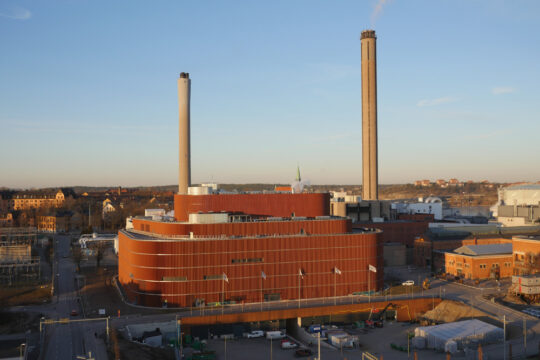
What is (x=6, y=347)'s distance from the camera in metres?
49.8

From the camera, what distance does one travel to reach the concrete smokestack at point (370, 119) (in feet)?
440

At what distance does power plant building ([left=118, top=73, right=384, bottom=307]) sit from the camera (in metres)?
67.2

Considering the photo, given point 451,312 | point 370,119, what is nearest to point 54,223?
point 370,119

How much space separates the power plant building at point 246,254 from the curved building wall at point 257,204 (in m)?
0.15

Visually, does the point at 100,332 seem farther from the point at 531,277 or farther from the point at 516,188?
the point at 516,188

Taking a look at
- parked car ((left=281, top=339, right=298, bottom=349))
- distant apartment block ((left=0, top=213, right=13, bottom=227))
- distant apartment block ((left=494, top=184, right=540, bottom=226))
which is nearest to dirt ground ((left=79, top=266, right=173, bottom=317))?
parked car ((left=281, top=339, right=298, bottom=349))

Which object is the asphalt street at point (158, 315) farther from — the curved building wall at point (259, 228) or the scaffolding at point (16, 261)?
the curved building wall at point (259, 228)

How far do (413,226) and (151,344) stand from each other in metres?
79.4

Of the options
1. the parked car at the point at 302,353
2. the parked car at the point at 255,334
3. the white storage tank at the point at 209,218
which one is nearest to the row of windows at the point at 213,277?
the white storage tank at the point at 209,218

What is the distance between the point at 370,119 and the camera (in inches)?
5305

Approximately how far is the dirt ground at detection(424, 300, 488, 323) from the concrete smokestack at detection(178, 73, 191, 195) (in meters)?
70.0

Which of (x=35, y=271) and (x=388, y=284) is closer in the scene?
(x=388, y=284)

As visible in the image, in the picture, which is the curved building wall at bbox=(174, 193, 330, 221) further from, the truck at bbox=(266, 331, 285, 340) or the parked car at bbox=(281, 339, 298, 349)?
the parked car at bbox=(281, 339, 298, 349)

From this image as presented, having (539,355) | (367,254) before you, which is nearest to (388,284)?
(367,254)
